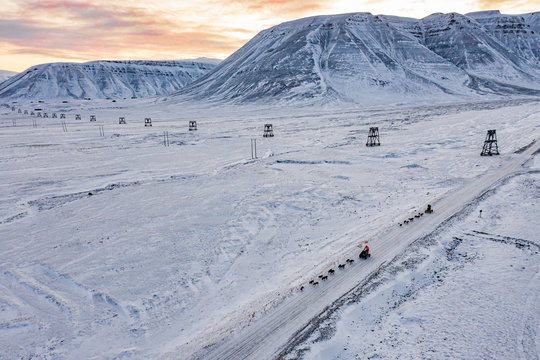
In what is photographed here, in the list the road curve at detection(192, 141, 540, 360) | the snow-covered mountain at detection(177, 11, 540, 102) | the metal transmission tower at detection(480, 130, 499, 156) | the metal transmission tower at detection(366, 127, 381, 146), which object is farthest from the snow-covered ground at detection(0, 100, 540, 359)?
the snow-covered mountain at detection(177, 11, 540, 102)

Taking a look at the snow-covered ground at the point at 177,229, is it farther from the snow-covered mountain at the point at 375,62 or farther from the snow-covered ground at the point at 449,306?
the snow-covered mountain at the point at 375,62

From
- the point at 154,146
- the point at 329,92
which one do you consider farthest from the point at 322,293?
the point at 329,92

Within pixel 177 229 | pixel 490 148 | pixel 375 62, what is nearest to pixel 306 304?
pixel 177 229

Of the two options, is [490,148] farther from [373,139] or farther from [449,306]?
[449,306]

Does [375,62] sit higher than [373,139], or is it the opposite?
[375,62]

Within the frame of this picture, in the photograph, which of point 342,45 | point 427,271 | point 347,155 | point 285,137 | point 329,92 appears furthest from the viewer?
point 342,45

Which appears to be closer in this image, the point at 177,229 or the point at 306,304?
the point at 306,304

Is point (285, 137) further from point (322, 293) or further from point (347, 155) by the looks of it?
point (322, 293)
